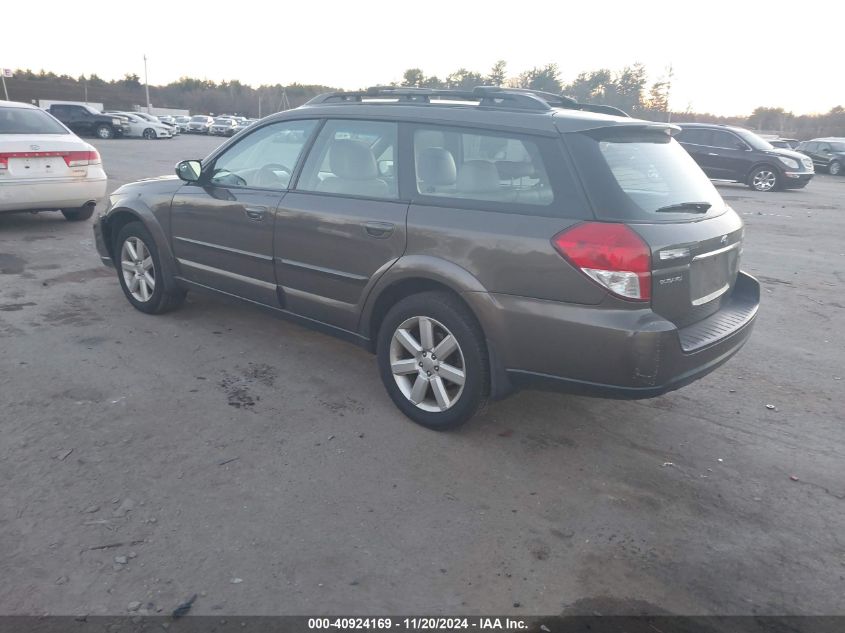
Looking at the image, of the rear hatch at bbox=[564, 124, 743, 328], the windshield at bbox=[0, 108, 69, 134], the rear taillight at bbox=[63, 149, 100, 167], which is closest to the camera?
the rear hatch at bbox=[564, 124, 743, 328]

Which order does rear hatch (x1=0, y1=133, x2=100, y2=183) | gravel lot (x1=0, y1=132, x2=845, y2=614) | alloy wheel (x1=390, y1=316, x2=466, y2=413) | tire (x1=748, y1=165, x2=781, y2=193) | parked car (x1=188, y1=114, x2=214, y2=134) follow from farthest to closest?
parked car (x1=188, y1=114, x2=214, y2=134) → tire (x1=748, y1=165, x2=781, y2=193) → rear hatch (x1=0, y1=133, x2=100, y2=183) → alloy wheel (x1=390, y1=316, x2=466, y2=413) → gravel lot (x1=0, y1=132, x2=845, y2=614)

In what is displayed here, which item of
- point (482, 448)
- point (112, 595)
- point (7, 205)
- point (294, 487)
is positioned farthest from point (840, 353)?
point (7, 205)

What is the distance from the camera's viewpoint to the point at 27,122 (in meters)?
8.80

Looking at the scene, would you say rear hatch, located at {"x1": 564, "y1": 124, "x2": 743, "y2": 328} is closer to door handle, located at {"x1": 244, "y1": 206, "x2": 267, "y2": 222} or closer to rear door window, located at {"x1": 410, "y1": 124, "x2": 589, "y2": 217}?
rear door window, located at {"x1": 410, "y1": 124, "x2": 589, "y2": 217}

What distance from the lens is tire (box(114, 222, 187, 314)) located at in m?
5.53

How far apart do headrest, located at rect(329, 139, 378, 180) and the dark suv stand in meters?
0.01

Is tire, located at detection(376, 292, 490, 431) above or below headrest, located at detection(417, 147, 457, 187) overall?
below

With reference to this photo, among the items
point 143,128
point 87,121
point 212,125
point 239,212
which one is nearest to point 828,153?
point 239,212

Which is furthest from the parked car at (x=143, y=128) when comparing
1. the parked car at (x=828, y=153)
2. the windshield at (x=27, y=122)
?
the parked car at (x=828, y=153)

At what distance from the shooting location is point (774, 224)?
1226 cm

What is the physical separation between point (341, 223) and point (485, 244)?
1.04 m

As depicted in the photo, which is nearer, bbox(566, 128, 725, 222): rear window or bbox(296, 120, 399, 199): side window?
bbox(566, 128, 725, 222): rear window

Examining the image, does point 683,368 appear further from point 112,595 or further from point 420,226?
point 112,595

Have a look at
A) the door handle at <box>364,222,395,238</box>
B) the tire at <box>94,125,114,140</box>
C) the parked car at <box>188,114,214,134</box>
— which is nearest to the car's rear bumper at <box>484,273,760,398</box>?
the door handle at <box>364,222,395,238</box>
